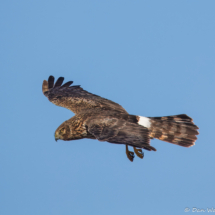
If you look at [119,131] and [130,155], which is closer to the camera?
[119,131]

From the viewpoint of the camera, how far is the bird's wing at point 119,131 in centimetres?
874

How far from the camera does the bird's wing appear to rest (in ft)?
28.7

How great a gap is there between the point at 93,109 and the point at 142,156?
1.90 metres

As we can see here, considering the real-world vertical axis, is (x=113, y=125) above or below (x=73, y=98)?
below

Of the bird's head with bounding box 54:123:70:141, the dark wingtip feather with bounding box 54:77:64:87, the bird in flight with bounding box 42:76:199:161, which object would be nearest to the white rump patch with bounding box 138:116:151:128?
the bird in flight with bounding box 42:76:199:161

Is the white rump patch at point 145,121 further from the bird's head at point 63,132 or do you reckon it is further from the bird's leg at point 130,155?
the bird's head at point 63,132

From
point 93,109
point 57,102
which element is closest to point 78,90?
point 57,102

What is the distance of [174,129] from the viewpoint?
36.0 feet

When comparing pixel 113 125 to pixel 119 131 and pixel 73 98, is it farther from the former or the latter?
pixel 73 98

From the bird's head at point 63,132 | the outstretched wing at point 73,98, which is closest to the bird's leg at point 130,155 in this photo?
the outstretched wing at point 73,98

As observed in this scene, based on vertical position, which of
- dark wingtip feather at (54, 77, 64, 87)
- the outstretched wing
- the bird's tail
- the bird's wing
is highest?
dark wingtip feather at (54, 77, 64, 87)

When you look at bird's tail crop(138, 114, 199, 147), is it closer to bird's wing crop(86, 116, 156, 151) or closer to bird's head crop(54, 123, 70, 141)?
bird's wing crop(86, 116, 156, 151)

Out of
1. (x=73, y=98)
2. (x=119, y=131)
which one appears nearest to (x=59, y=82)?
(x=73, y=98)

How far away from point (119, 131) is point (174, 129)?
221 centimetres
